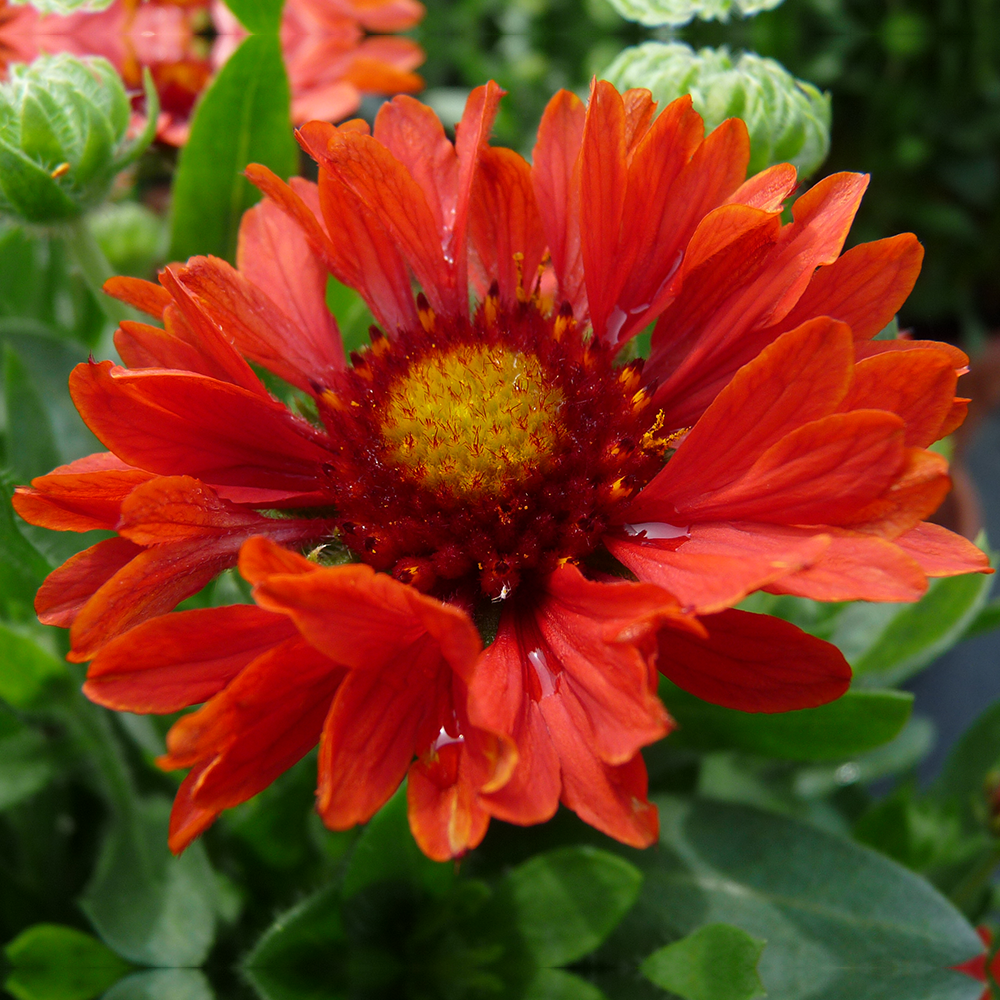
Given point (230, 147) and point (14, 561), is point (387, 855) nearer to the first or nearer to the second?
point (14, 561)

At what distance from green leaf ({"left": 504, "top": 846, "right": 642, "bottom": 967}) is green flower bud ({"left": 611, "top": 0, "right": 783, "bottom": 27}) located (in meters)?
0.39

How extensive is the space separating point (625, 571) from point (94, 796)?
49cm

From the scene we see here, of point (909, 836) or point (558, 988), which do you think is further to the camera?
point (909, 836)

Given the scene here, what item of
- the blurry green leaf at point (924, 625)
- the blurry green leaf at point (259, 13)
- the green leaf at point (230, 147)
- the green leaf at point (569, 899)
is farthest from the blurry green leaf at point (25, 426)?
the blurry green leaf at point (924, 625)

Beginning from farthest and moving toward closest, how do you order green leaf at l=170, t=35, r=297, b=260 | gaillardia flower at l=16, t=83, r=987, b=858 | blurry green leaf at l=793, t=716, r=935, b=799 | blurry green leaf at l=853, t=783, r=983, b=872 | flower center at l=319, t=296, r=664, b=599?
1. blurry green leaf at l=793, t=716, r=935, b=799
2. blurry green leaf at l=853, t=783, r=983, b=872
3. green leaf at l=170, t=35, r=297, b=260
4. flower center at l=319, t=296, r=664, b=599
5. gaillardia flower at l=16, t=83, r=987, b=858

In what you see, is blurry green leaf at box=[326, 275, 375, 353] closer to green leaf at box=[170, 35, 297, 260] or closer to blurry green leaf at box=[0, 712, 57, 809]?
green leaf at box=[170, 35, 297, 260]

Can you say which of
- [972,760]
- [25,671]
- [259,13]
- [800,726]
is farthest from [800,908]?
[259,13]

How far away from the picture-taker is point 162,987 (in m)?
0.47

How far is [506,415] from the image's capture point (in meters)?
0.43

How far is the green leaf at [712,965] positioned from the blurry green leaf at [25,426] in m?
0.39

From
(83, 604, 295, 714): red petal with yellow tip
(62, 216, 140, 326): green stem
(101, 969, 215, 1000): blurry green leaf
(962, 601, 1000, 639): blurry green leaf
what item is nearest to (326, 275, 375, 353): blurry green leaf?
(62, 216, 140, 326): green stem

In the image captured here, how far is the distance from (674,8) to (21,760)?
0.51 meters

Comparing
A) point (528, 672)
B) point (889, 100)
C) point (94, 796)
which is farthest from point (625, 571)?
point (889, 100)

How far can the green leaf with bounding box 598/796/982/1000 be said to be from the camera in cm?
43
